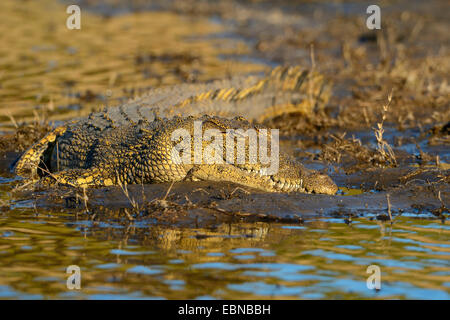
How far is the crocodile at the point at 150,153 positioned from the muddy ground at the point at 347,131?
15cm

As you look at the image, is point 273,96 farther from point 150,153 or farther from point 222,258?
point 222,258

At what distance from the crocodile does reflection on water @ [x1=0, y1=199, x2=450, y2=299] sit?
63 centimetres

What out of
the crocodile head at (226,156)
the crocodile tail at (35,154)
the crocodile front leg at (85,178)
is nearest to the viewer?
the crocodile head at (226,156)

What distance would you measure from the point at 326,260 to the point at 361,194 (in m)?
1.59

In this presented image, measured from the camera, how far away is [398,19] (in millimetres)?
17109

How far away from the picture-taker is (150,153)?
19.9 feet

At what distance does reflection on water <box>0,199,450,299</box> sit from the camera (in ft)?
13.9

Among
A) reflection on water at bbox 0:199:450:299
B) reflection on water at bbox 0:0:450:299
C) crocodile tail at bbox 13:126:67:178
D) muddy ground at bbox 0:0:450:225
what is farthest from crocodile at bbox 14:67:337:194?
reflection on water at bbox 0:199:450:299

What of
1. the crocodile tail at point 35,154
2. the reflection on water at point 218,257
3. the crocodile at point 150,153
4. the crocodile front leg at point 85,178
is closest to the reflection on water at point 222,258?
the reflection on water at point 218,257

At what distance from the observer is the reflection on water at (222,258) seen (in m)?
4.22

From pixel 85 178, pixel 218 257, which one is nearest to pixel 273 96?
pixel 85 178

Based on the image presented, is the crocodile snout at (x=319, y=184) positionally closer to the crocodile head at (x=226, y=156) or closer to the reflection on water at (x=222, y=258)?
the crocodile head at (x=226, y=156)

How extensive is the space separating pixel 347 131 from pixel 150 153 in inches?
145
